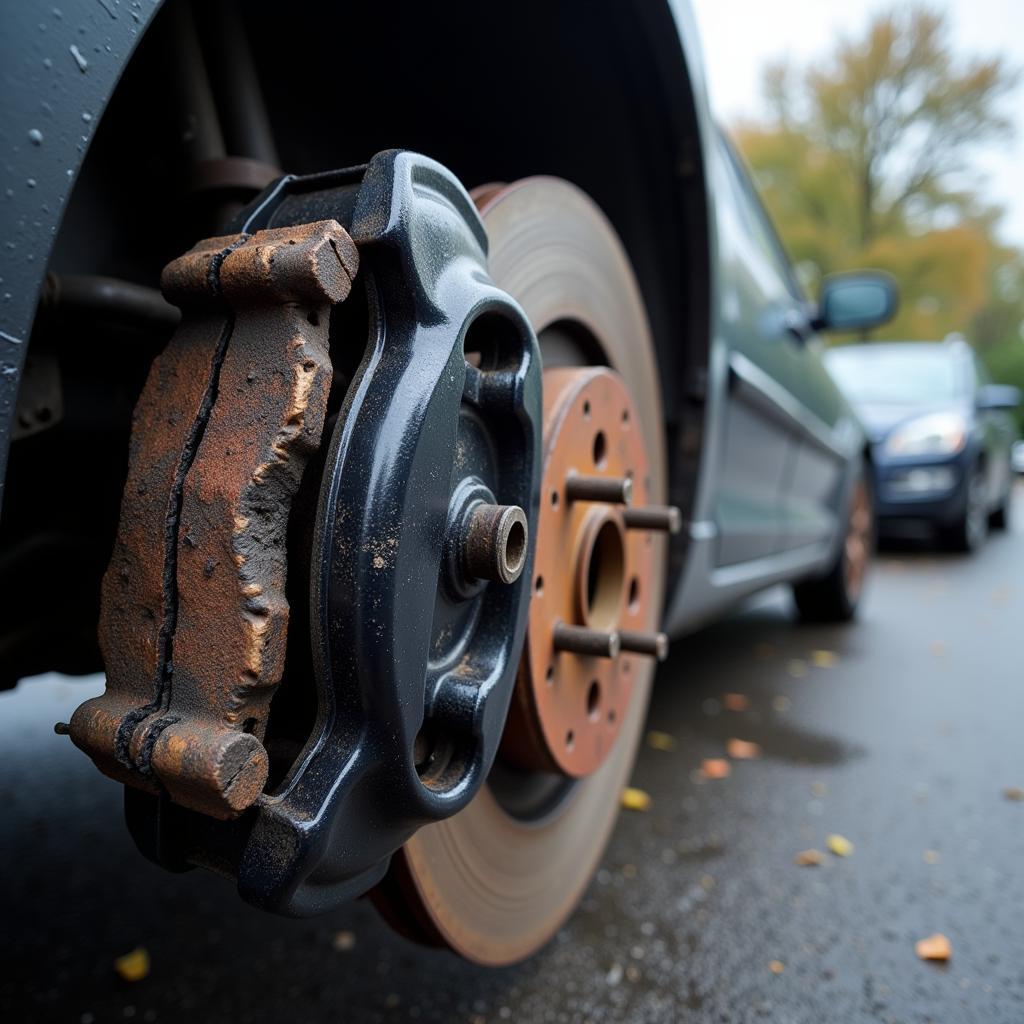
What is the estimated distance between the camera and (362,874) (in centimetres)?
67

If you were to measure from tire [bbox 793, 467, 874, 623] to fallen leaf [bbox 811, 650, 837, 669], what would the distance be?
35cm

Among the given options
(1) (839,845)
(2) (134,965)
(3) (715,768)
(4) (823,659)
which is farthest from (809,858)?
(4) (823,659)

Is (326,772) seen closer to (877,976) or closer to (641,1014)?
(641,1014)

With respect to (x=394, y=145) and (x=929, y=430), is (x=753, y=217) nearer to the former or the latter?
(x=394, y=145)

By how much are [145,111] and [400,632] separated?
659 millimetres

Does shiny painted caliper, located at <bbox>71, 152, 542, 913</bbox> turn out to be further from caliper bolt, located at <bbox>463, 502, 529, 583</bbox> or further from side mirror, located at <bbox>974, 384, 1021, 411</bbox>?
side mirror, located at <bbox>974, 384, 1021, 411</bbox>

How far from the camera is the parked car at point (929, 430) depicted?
5.31m

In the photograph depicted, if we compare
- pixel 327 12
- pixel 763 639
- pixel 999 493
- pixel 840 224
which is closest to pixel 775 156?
pixel 840 224

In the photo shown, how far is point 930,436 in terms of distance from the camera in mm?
5344

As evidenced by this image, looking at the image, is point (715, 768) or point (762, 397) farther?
point (715, 768)

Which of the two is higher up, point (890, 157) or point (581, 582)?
point (890, 157)

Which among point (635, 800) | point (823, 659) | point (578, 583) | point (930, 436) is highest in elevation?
point (578, 583)

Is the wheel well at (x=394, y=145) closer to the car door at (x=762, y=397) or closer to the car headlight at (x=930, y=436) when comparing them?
the car door at (x=762, y=397)

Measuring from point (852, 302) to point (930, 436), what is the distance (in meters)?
3.35
